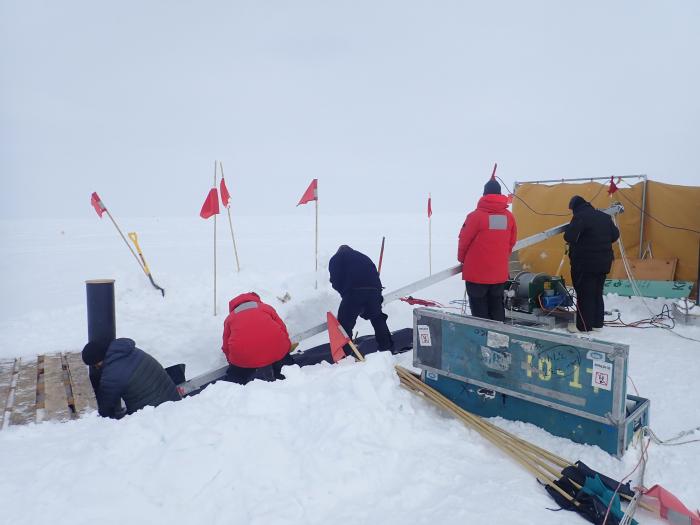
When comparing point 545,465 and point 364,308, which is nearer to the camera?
point 545,465

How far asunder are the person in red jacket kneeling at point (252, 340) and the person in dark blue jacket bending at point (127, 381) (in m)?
0.78

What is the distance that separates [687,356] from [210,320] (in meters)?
6.25

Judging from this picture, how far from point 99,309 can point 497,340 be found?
12.2 feet

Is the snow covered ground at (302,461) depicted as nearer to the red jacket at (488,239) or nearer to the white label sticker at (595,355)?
the white label sticker at (595,355)

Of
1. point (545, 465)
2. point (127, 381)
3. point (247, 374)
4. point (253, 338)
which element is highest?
point (253, 338)

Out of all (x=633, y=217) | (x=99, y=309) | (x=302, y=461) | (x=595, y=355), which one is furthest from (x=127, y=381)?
(x=633, y=217)

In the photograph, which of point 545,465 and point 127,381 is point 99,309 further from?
point 545,465

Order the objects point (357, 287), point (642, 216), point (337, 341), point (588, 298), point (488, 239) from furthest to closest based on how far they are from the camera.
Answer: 1. point (642, 216)
2. point (588, 298)
3. point (357, 287)
4. point (488, 239)
5. point (337, 341)

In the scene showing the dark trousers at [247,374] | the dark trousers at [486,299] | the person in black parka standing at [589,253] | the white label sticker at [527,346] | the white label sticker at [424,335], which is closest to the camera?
the white label sticker at [527,346]

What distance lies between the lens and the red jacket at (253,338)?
439 cm

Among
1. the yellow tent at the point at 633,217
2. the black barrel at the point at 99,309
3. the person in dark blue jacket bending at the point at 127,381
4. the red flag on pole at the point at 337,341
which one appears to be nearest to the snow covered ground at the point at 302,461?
the person in dark blue jacket bending at the point at 127,381

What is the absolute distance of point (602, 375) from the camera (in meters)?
2.92

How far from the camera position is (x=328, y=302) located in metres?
8.37

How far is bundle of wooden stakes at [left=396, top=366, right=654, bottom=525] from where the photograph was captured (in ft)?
8.16
